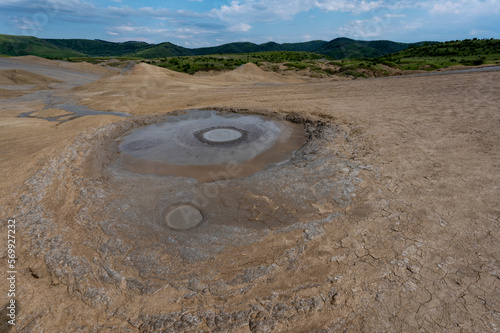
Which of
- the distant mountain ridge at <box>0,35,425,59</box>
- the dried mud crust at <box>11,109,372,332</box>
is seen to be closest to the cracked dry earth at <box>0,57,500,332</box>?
the dried mud crust at <box>11,109,372,332</box>

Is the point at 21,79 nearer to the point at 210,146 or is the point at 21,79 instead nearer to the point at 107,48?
the point at 210,146

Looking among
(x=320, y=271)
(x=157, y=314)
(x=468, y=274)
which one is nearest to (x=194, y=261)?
(x=157, y=314)

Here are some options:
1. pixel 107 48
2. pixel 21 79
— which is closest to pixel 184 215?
pixel 21 79

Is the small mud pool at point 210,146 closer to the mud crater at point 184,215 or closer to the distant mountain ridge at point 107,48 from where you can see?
the mud crater at point 184,215

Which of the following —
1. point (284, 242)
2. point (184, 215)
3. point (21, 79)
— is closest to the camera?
point (284, 242)

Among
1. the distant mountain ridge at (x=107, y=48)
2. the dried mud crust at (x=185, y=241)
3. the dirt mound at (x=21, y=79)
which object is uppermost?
the distant mountain ridge at (x=107, y=48)

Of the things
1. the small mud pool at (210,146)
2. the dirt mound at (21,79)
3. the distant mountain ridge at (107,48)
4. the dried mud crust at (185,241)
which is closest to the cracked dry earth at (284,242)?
the dried mud crust at (185,241)
